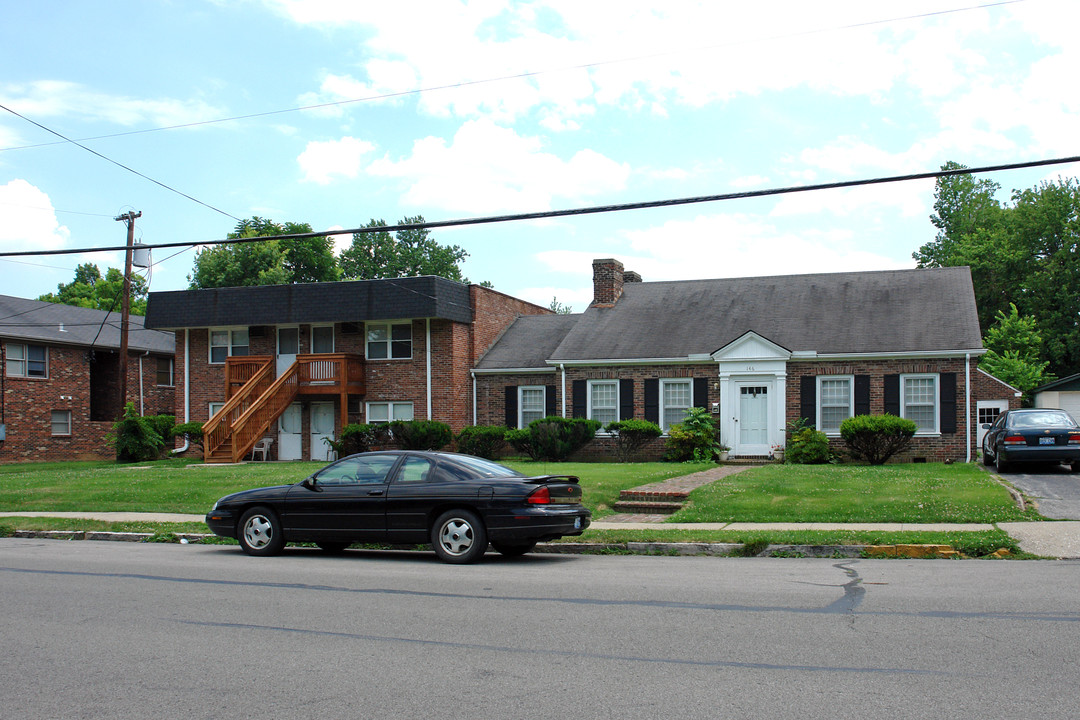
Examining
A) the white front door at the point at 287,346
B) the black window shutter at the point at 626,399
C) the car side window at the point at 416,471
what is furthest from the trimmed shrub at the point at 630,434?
the car side window at the point at 416,471

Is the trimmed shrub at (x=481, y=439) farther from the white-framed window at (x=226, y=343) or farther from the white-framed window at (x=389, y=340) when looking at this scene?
the white-framed window at (x=226, y=343)

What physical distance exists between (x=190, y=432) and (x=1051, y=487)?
25.7 meters

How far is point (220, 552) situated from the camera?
13094 millimetres

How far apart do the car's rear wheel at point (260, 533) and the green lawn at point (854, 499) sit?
5.95 metres

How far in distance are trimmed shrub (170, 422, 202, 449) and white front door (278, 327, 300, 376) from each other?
10.6 feet

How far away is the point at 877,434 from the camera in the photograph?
991 inches

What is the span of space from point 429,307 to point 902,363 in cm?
1419

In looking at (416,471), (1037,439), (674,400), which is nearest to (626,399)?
(674,400)

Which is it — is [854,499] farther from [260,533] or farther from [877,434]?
[877,434]

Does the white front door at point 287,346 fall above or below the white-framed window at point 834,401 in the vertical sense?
above

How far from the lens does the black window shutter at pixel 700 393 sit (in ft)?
92.9

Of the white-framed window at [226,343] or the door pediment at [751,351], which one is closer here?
the door pediment at [751,351]

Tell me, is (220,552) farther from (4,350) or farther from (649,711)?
(4,350)

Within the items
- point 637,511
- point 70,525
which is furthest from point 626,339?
point 70,525
